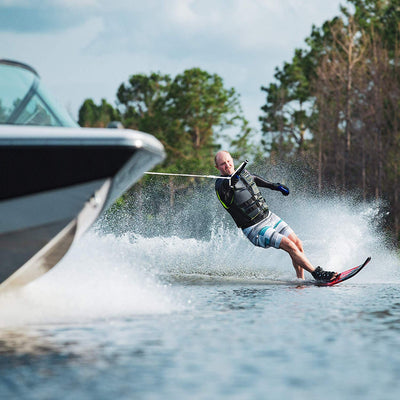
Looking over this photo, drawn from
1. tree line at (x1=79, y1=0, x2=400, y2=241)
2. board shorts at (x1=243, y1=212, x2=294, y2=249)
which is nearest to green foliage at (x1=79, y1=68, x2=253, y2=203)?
tree line at (x1=79, y1=0, x2=400, y2=241)

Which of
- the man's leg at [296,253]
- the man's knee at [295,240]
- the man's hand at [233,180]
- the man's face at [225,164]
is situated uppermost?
the man's face at [225,164]

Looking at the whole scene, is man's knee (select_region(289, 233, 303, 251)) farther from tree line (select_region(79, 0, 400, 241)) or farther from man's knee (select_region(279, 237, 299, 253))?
tree line (select_region(79, 0, 400, 241))

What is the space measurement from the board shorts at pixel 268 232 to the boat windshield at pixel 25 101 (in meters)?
4.05

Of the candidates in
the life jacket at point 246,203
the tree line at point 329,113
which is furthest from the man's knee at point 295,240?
the tree line at point 329,113

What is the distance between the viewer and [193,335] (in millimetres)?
6223

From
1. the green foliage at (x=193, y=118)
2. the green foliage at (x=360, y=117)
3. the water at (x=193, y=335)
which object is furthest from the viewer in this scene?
the green foliage at (x=193, y=118)

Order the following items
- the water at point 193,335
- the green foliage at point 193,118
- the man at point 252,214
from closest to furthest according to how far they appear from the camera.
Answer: the water at point 193,335, the man at point 252,214, the green foliage at point 193,118

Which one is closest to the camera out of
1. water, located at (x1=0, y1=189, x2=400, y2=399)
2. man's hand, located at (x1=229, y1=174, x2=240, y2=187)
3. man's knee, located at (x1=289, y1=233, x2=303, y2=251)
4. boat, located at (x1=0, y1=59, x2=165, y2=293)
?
water, located at (x1=0, y1=189, x2=400, y2=399)

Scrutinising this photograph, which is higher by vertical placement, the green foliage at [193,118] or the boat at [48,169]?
the green foliage at [193,118]

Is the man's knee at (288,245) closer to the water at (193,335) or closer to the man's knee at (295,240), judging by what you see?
the man's knee at (295,240)

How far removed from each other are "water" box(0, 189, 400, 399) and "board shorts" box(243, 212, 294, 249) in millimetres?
585

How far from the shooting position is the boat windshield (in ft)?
21.8

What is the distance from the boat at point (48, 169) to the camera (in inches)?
240

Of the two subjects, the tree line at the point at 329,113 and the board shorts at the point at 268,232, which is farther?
the tree line at the point at 329,113
